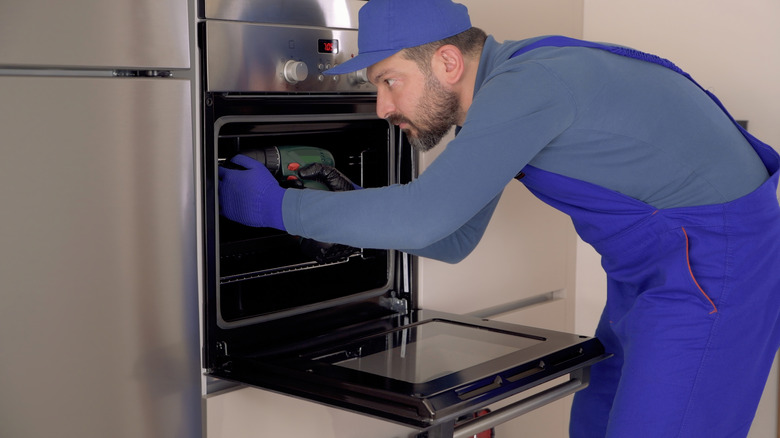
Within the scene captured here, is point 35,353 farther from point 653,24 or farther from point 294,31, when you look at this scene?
point 653,24

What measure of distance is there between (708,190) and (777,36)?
907mm

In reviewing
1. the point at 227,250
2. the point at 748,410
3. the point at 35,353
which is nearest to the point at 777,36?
the point at 748,410

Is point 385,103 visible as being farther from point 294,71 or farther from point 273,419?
point 273,419

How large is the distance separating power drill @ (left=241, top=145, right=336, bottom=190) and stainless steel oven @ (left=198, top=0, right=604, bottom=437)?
3 cm

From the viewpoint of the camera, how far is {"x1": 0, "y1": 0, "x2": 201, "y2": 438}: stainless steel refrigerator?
1.15 meters

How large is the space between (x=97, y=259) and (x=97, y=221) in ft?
0.18

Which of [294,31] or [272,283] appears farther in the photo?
[272,283]

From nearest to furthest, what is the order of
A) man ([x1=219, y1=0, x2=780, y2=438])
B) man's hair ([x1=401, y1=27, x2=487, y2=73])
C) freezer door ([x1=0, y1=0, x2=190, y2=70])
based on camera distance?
freezer door ([x1=0, y1=0, x2=190, y2=70]) < man ([x1=219, y1=0, x2=780, y2=438]) < man's hair ([x1=401, y1=27, x2=487, y2=73])

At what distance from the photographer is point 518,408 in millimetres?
1413

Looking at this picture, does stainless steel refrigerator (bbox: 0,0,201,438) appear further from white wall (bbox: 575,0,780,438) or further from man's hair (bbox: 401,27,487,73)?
white wall (bbox: 575,0,780,438)

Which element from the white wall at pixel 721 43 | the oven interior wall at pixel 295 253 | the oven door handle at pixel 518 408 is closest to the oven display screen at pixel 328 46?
the oven interior wall at pixel 295 253

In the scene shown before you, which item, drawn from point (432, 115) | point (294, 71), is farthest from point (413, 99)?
point (294, 71)

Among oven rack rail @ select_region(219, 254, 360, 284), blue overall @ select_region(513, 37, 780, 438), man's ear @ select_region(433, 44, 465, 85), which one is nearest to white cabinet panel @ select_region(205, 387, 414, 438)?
oven rack rail @ select_region(219, 254, 360, 284)

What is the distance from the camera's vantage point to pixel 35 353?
1.18 m
